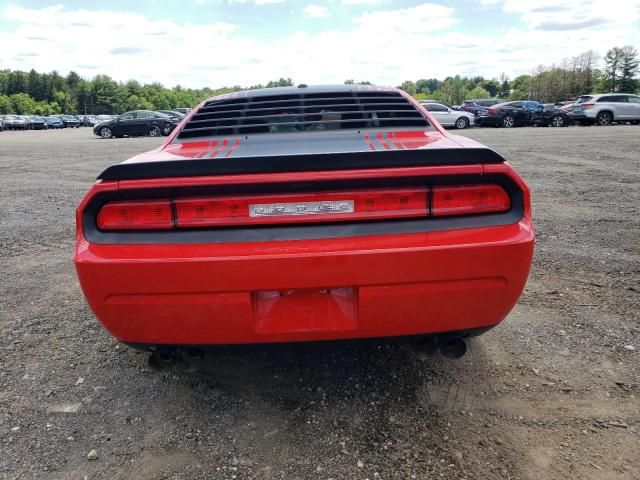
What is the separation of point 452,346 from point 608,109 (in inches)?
1052

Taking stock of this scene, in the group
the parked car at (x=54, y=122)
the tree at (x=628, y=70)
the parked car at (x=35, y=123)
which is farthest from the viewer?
the tree at (x=628, y=70)

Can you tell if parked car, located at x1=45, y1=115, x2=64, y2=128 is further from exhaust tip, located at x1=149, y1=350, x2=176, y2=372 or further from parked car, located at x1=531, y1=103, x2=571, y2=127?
exhaust tip, located at x1=149, y1=350, x2=176, y2=372

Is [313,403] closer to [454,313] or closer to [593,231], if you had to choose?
[454,313]

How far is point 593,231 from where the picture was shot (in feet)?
17.6

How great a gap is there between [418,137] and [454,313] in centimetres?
104

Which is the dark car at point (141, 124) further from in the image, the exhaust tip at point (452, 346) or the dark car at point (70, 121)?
the dark car at point (70, 121)

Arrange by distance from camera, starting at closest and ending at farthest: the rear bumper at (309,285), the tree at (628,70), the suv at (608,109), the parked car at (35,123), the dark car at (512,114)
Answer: the rear bumper at (309,285), the suv at (608,109), the dark car at (512,114), the parked car at (35,123), the tree at (628,70)

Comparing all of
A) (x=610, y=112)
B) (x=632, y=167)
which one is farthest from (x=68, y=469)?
(x=610, y=112)

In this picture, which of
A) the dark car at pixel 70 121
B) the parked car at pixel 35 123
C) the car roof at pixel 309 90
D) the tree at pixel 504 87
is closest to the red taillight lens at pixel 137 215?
the car roof at pixel 309 90

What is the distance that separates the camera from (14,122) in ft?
162

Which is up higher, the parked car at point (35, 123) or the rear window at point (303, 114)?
the rear window at point (303, 114)

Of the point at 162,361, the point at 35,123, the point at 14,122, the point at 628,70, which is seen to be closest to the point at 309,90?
the point at 162,361

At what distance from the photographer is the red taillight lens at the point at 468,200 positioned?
2102 millimetres

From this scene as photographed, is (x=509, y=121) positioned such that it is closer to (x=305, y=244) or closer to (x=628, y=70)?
(x=305, y=244)
